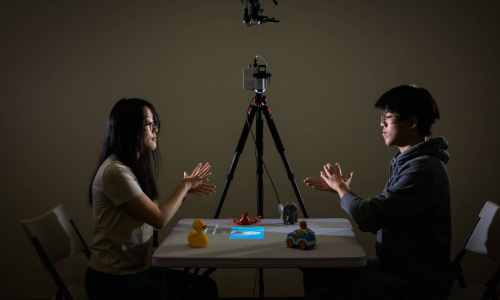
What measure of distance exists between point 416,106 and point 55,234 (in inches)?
67.8

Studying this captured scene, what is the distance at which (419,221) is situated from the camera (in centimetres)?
159

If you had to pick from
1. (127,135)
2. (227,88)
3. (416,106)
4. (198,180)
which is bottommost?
(198,180)

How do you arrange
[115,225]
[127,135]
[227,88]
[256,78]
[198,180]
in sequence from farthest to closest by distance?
[227,88], [256,78], [198,180], [127,135], [115,225]

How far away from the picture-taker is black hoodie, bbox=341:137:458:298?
1.54 metres

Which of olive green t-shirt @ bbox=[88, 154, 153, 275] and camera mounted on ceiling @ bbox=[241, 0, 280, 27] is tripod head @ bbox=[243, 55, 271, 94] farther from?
olive green t-shirt @ bbox=[88, 154, 153, 275]

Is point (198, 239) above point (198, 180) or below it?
below

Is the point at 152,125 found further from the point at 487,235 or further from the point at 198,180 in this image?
the point at 487,235

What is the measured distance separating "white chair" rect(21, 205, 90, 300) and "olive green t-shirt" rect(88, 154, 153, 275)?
17 centimetres

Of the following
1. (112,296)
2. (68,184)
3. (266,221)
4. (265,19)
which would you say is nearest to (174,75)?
(265,19)

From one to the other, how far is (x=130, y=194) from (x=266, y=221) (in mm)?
732

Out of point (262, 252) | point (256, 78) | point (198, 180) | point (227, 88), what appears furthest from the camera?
point (227, 88)

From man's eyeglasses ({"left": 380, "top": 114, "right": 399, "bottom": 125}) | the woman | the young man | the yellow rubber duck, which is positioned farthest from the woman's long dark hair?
man's eyeglasses ({"left": 380, "top": 114, "right": 399, "bottom": 125})

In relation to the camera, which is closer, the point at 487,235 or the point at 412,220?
the point at 412,220

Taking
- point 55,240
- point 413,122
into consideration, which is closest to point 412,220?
point 413,122
